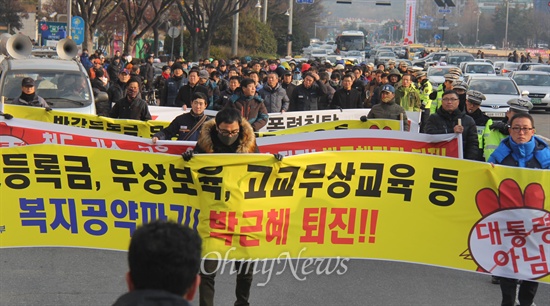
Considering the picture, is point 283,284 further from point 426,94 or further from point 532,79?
point 532,79

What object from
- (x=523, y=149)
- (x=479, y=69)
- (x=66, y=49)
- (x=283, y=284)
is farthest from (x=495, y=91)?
(x=523, y=149)

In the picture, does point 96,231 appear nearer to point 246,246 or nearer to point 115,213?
point 115,213

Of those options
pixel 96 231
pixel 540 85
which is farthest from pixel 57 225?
pixel 540 85

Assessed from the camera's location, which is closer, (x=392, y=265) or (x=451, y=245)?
(x=451, y=245)

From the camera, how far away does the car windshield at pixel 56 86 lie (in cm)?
1465

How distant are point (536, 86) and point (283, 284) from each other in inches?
1020

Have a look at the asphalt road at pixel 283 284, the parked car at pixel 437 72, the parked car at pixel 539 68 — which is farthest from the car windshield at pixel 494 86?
the asphalt road at pixel 283 284

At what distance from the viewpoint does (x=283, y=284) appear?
8.05 m

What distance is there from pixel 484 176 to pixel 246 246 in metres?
1.77

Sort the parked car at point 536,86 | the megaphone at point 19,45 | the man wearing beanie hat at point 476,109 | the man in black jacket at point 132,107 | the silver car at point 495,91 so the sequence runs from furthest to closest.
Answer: the parked car at point 536,86 → the silver car at point 495,91 → the megaphone at point 19,45 → the man in black jacket at point 132,107 → the man wearing beanie hat at point 476,109

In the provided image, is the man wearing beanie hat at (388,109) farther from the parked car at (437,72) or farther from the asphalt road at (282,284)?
the parked car at (437,72)

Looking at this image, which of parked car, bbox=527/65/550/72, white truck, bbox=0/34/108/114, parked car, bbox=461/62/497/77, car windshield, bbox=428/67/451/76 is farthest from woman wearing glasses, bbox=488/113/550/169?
parked car, bbox=527/65/550/72

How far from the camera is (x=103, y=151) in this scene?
7125 mm

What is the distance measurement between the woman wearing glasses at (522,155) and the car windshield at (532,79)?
1053 inches
